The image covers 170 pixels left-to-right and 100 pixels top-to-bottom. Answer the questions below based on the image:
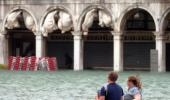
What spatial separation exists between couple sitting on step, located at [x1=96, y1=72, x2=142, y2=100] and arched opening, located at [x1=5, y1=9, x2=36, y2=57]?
4483cm

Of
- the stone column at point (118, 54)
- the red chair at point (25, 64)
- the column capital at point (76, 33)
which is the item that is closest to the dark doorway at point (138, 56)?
the stone column at point (118, 54)

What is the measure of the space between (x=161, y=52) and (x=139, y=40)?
6.25 metres

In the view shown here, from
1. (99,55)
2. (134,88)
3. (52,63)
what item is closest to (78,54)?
(52,63)

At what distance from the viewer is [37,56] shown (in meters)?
63.6

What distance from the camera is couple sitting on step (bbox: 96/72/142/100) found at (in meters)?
20.0

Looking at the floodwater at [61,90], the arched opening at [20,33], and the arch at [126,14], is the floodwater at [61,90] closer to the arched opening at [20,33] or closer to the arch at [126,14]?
the arch at [126,14]

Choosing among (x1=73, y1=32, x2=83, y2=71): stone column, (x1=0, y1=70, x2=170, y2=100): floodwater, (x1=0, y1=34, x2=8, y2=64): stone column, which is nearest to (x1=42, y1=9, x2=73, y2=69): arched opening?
(x1=73, y1=32, x2=83, y2=71): stone column

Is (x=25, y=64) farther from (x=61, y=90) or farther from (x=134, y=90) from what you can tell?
(x=134, y=90)

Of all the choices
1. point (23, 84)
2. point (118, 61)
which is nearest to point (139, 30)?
point (118, 61)

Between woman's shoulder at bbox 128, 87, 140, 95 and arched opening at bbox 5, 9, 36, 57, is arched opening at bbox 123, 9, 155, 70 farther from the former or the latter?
woman's shoulder at bbox 128, 87, 140, 95

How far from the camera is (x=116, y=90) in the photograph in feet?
66.5

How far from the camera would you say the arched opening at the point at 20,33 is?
213 feet

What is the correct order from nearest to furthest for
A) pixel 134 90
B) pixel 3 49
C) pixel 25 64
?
pixel 134 90, pixel 25 64, pixel 3 49

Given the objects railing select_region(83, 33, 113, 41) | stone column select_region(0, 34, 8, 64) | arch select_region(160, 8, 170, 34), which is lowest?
stone column select_region(0, 34, 8, 64)
